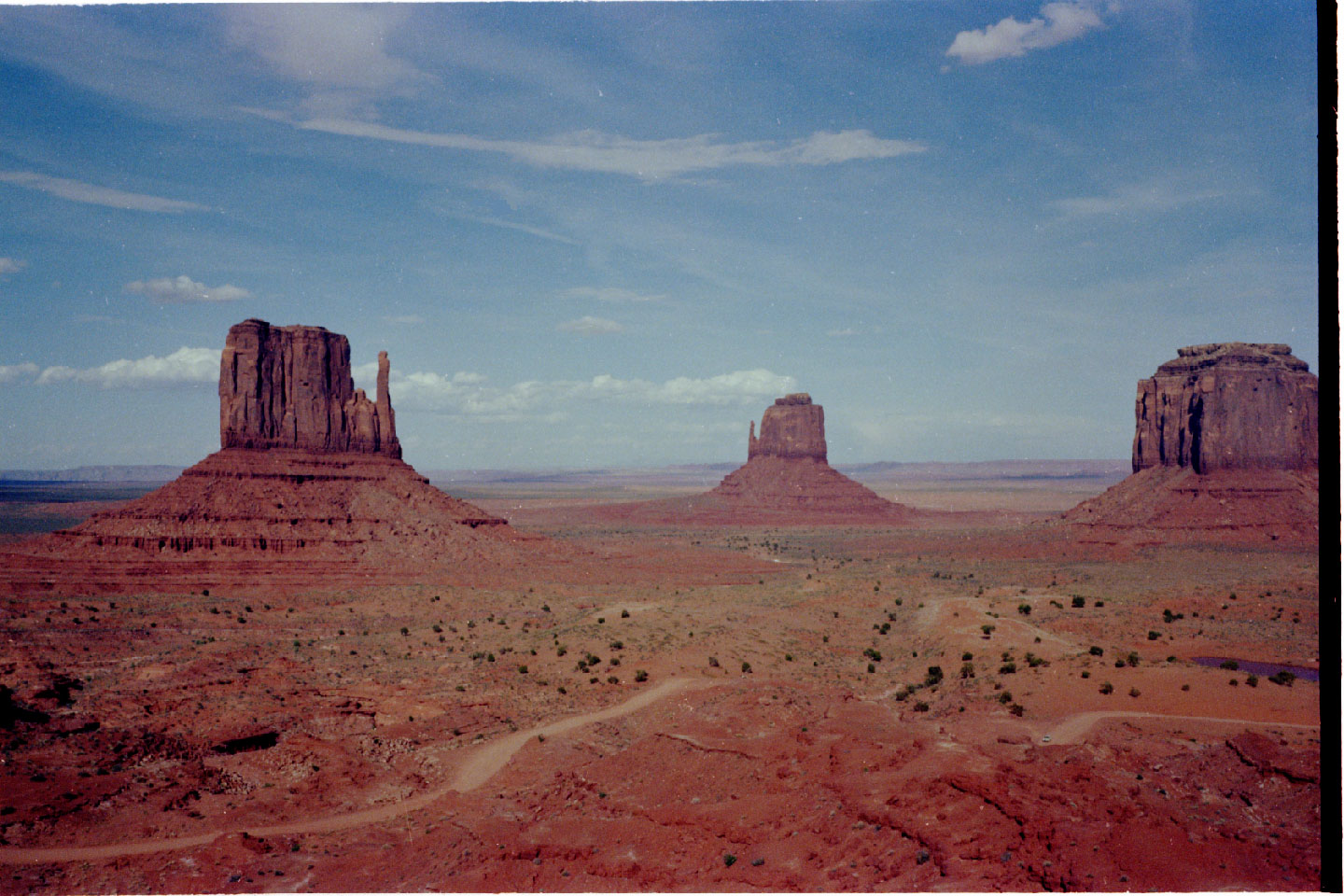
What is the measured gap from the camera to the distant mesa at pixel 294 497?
74.1 metres

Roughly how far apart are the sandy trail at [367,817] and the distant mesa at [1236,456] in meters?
88.4

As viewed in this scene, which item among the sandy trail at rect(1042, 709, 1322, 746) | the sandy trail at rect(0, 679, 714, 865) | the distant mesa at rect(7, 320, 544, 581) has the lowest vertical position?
the sandy trail at rect(0, 679, 714, 865)

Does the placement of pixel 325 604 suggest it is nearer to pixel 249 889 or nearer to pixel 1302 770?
pixel 249 889

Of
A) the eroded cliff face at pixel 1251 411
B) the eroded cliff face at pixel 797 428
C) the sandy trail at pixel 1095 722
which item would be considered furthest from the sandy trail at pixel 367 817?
the eroded cliff face at pixel 797 428

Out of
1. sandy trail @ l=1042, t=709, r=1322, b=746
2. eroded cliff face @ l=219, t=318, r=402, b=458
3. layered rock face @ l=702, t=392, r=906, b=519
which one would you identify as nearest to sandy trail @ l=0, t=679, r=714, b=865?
sandy trail @ l=1042, t=709, r=1322, b=746

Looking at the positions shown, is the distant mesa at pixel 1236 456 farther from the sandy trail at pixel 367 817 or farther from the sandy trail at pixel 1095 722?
the sandy trail at pixel 367 817

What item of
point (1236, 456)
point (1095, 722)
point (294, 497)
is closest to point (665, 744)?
point (1095, 722)

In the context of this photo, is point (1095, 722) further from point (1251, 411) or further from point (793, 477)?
point (793, 477)

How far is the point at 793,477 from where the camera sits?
175m

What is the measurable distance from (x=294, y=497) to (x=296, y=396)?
11469 mm

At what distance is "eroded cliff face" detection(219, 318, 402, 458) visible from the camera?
83.6 metres

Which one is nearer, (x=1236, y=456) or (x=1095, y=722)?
(x=1095, y=722)

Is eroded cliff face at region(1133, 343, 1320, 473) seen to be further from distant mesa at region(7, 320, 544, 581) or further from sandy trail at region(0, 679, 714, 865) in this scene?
sandy trail at region(0, 679, 714, 865)

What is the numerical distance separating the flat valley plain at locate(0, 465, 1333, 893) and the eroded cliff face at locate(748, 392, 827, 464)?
116114 mm
